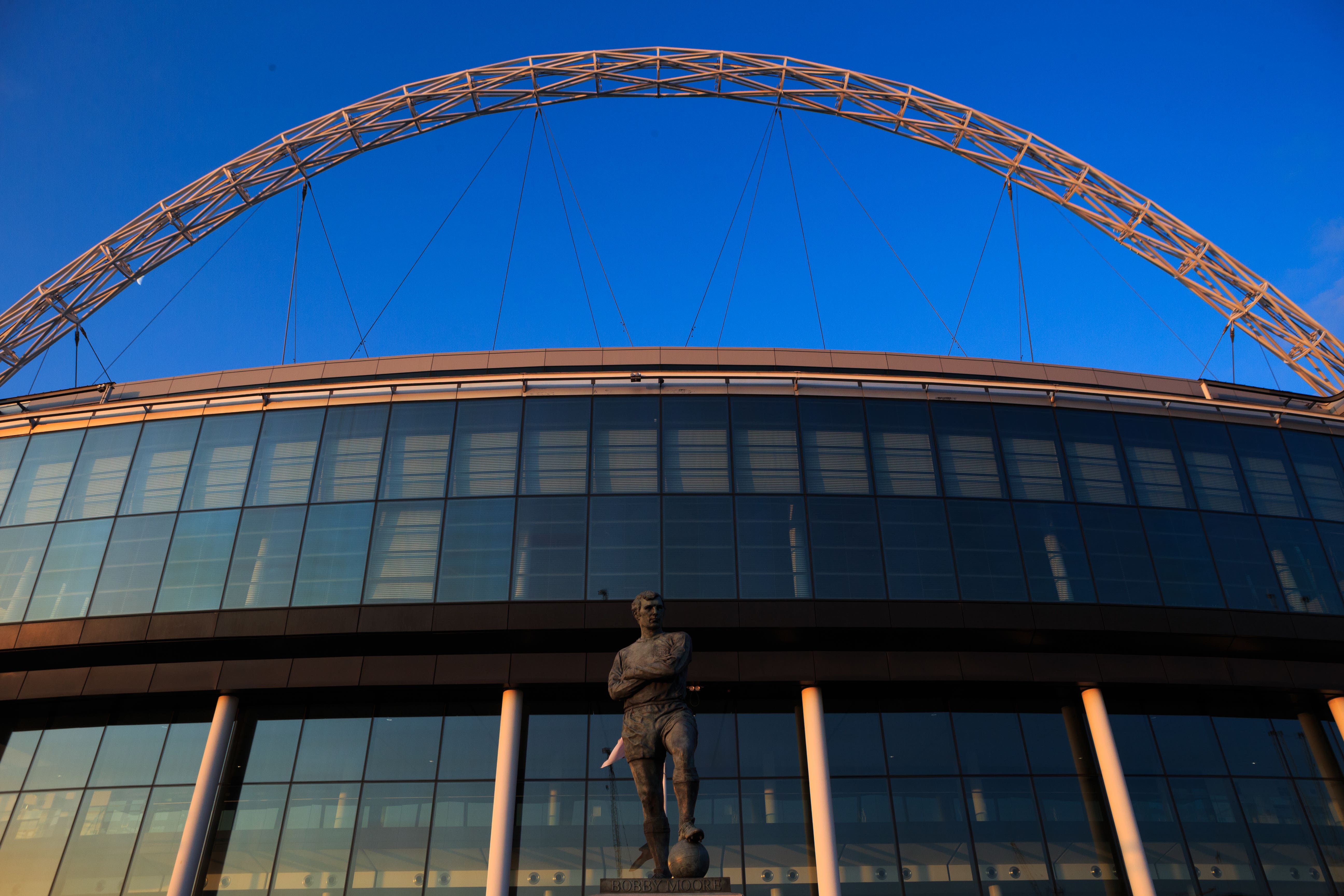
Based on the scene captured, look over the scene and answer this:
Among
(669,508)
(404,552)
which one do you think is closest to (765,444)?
(669,508)

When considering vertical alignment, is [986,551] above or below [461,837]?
above

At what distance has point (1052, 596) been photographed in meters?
22.2

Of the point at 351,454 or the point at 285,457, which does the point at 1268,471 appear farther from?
the point at 285,457

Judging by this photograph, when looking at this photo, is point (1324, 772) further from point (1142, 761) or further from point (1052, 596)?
point (1052, 596)

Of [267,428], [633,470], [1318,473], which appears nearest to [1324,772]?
[1318,473]

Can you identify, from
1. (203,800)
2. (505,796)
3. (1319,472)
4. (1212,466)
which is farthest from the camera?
(1319,472)

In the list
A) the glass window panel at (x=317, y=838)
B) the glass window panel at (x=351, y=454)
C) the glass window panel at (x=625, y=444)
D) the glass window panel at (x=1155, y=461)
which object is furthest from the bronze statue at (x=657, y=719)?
the glass window panel at (x=1155, y=461)

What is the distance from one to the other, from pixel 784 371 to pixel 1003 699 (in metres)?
10.2

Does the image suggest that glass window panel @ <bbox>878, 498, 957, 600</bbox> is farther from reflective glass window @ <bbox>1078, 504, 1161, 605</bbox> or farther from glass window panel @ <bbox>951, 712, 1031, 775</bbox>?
reflective glass window @ <bbox>1078, 504, 1161, 605</bbox>

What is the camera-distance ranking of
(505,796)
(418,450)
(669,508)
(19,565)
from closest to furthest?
(505,796) → (669,508) → (418,450) → (19,565)

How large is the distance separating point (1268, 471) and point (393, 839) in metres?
24.7

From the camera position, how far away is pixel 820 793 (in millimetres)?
20906

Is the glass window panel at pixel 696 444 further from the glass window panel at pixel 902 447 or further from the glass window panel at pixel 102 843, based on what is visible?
the glass window panel at pixel 102 843

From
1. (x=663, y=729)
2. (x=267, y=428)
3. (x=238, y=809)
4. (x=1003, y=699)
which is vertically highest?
(x=267, y=428)
